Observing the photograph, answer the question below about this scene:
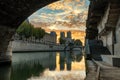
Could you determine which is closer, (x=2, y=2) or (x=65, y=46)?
(x=2, y=2)

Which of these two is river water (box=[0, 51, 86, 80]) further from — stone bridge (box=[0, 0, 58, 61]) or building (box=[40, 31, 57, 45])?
building (box=[40, 31, 57, 45])

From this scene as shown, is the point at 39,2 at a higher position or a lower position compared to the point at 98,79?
higher

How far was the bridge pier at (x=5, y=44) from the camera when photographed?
23689 millimetres

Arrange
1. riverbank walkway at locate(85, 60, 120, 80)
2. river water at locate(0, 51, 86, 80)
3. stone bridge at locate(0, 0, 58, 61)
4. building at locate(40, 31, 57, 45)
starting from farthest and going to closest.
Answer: building at locate(40, 31, 57, 45) → stone bridge at locate(0, 0, 58, 61) → river water at locate(0, 51, 86, 80) → riverbank walkway at locate(85, 60, 120, 80)

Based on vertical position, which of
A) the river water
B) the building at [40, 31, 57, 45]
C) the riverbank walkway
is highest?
the building at [40, 31, 57, 45]

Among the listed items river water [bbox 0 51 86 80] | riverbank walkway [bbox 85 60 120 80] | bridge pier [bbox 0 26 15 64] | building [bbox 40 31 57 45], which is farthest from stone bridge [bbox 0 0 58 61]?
building [bbox 40 31 57 45]

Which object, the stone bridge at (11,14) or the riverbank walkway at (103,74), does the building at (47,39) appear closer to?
the stone bridge at (11,14)

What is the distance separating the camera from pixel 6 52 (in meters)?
25.4

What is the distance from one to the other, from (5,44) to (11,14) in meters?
3.36

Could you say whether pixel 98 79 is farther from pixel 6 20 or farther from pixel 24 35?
pixel 24 35

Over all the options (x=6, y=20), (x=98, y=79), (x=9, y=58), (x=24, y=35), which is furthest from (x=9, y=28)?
(x=24, y=35)

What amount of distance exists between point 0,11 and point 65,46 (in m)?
120

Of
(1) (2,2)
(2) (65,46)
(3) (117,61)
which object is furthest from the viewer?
(2) (65,46)

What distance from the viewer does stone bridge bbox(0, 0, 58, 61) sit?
72.2ft
